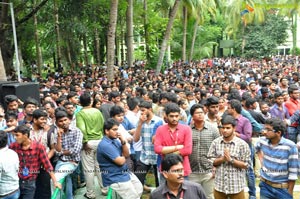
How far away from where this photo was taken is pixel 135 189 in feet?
16.4

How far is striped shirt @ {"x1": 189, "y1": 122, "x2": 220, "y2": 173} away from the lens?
16.7 ft

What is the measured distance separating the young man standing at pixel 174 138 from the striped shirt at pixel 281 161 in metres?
0.94

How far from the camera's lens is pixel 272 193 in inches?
181

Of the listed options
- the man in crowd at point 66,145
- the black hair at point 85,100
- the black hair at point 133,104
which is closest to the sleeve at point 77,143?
the man in crowd at point 66,145

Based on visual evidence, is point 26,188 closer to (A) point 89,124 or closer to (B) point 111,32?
(A) point 89,124

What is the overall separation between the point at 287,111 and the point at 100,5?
13.2m

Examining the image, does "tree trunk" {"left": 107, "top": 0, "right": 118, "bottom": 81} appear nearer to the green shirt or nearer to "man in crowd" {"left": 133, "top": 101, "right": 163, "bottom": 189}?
the green shirt

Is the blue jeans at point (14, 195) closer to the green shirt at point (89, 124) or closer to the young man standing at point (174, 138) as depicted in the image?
the green shirt at point (89, 124)

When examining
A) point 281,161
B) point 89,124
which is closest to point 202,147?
point 281,161

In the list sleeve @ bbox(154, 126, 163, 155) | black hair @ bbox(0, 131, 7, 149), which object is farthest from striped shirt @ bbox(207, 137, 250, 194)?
black hair @ bbox(0, 131, 7, 149)

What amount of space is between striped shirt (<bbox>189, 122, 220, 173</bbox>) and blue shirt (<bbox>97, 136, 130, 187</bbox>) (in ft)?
3.14

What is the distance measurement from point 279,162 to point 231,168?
21.9 inches

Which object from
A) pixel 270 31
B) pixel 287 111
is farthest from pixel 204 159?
pixel 270 31

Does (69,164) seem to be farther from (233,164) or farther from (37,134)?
(233,164)
